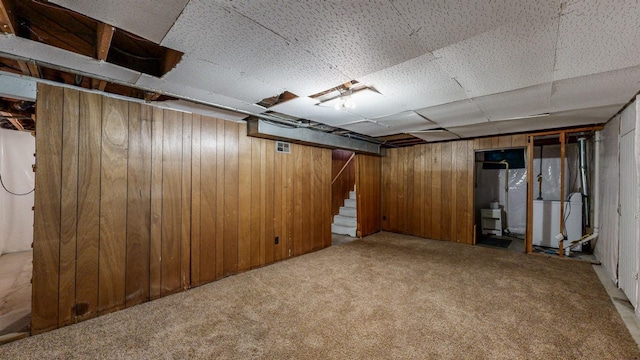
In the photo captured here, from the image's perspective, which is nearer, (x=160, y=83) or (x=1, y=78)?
(x=1, y=78)

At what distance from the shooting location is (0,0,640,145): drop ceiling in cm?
121

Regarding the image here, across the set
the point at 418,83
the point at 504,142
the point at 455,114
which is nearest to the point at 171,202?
the point at 418,83

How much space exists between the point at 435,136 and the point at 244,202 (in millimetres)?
3589

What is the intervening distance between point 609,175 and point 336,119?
362 cm

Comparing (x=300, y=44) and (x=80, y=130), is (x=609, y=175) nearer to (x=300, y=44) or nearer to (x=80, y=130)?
(x=300, y=44)

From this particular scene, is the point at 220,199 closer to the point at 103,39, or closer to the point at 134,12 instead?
the point at 103,39

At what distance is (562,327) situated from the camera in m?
2.00

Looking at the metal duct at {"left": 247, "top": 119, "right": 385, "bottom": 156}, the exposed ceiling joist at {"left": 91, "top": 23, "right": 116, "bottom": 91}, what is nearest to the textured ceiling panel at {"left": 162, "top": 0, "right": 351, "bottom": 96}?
the exposed ceiling joist at {"left": 91, "top": 23, "right": 116, "bottom": 91}

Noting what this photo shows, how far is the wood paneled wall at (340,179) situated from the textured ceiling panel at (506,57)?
4.13m

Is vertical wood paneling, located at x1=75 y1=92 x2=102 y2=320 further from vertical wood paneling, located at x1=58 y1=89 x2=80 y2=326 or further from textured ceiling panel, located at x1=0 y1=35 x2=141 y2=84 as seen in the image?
textured ceiling panel, located at x1=0 y1=35 x2=141 y2=84

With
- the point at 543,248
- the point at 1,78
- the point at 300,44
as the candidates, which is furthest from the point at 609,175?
the point at 1,78

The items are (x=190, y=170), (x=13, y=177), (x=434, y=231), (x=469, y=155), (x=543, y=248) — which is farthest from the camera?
(x=434, y=231)

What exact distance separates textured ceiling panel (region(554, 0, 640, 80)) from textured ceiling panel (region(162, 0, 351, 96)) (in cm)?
132

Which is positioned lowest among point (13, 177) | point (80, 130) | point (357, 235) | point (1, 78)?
point (357, 235)
